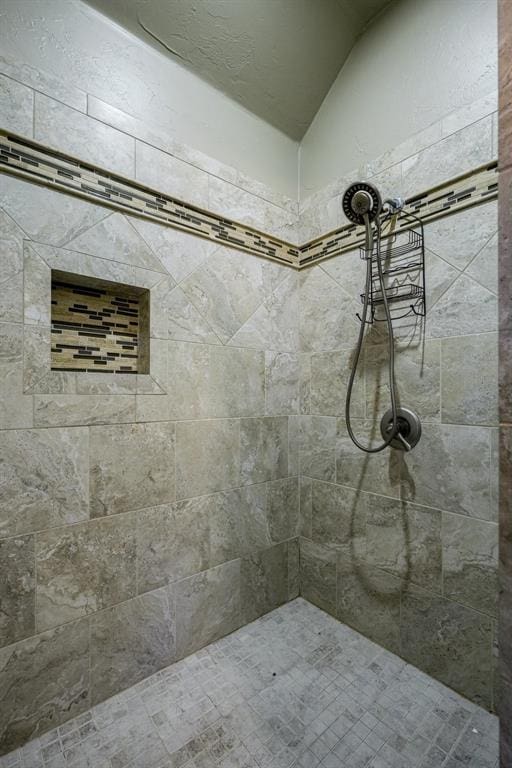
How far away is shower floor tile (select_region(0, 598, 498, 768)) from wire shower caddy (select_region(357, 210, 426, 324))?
140 cm

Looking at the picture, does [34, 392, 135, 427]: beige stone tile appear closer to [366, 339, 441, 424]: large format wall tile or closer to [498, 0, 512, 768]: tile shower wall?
[366, 339, 441, 424]: large format wall tile

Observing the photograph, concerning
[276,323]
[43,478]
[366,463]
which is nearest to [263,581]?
[366,463]

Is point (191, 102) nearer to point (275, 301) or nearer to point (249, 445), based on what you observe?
point (275, 301)

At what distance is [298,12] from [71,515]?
7.05 ft

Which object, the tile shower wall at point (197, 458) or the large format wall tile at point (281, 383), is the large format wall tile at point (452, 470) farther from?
the large format wall tile at point (281, 383)

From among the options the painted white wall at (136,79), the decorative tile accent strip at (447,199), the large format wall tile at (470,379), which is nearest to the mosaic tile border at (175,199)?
the decorative tile accent strip at (447,199)

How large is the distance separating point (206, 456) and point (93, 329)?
0.68 m

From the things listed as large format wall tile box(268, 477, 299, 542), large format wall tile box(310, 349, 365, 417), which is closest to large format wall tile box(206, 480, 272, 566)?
large format wall tile box(268, 477, 299, 542)

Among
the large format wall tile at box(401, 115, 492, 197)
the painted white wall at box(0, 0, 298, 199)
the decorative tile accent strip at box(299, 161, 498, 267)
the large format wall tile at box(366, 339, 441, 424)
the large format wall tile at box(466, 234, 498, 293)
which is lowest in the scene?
the large format wall tile at box(366, 339, 441, 424)

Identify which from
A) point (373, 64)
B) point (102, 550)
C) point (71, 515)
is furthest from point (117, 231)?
point (373, 64)

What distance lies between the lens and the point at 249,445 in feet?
5.50

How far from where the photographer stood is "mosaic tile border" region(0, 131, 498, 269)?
113cm

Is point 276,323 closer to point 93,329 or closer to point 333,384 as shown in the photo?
point 333,384

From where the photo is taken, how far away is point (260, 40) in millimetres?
1478
